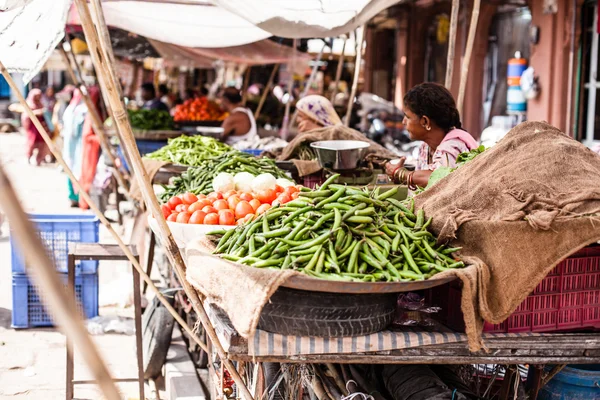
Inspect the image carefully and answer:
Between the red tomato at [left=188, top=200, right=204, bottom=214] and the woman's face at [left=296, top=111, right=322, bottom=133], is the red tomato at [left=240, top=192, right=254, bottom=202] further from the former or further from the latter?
the woman's face at [left=296, top=111, right=322, bottom=133]

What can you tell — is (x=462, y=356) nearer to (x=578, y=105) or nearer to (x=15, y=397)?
(x=15, y=397)

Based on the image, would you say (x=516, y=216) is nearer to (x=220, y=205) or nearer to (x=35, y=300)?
(x=220, y=205)

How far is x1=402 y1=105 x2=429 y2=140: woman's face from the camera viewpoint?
4434 millimetres

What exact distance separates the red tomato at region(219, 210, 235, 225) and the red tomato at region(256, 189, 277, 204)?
299mm

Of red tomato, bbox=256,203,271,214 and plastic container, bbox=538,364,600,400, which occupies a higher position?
red tomato, bbox=256,203,271,214

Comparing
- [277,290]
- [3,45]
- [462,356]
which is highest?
[3,45]

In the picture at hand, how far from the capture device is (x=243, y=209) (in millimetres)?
3830

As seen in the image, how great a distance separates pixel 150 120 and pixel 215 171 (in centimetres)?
596

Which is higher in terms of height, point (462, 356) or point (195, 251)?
point (195, 251)

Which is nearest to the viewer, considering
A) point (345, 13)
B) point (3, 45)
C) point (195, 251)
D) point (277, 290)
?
point (277, 290)

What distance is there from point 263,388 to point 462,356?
888 millimetres

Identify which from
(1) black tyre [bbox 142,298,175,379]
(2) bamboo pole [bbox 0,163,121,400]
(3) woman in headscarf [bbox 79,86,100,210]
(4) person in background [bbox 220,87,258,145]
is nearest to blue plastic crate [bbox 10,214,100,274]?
(1) black tyre [bbox 142,298,175,379]

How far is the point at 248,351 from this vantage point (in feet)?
8.31

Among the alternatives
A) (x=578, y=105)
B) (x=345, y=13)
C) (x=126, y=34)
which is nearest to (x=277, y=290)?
(x=345, y=13)
